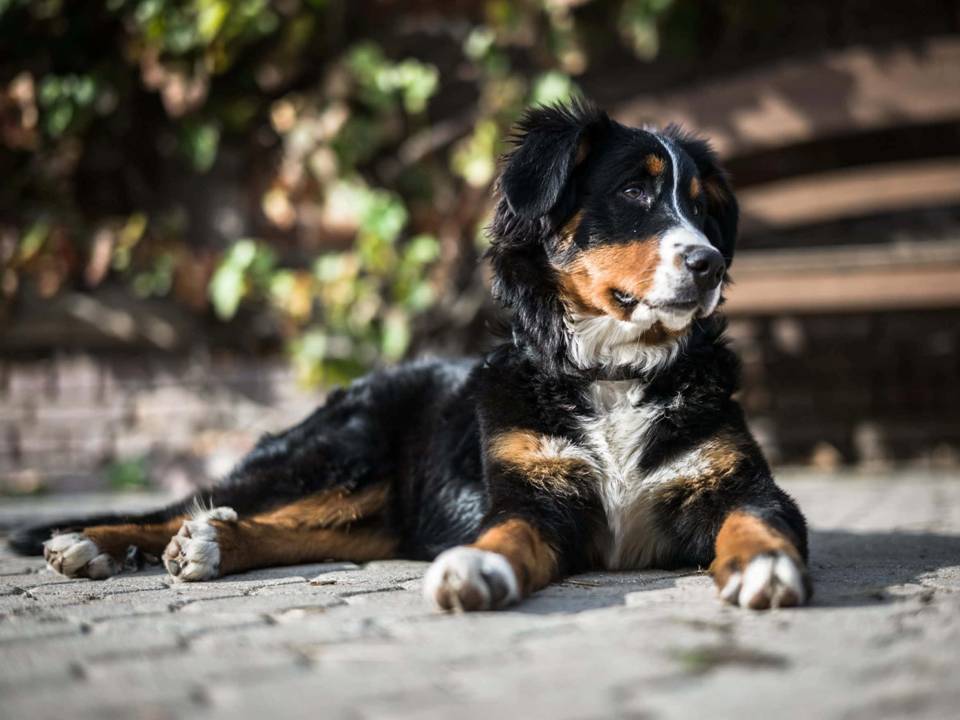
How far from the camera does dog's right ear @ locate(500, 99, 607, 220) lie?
10.6ft

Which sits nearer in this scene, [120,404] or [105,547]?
[105,547]

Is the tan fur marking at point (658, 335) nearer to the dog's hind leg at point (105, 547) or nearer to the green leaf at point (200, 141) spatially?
the dog's hind leg at point (105, 547)

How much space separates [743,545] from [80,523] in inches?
92.4

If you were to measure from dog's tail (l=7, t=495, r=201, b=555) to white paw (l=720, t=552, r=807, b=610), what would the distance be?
6.84 ft

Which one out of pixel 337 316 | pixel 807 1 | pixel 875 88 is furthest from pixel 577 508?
pixel 807 1

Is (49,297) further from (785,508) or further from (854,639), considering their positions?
(854,639)

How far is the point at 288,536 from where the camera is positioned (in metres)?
3.36

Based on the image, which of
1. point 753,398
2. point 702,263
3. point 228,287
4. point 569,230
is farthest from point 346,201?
point 702,263

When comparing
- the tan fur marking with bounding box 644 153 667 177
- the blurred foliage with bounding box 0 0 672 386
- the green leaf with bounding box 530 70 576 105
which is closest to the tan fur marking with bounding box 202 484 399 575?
the tan fur marking with bounding box 644 153 667 177

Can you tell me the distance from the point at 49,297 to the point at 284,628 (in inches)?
234

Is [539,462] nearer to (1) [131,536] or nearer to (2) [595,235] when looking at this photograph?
(2) [595,235]

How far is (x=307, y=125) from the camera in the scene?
24.1 feet

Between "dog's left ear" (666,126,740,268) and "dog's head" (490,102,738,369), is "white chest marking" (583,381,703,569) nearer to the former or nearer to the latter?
"dog's head" (490,102,738,369)

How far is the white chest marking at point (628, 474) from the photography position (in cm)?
299
